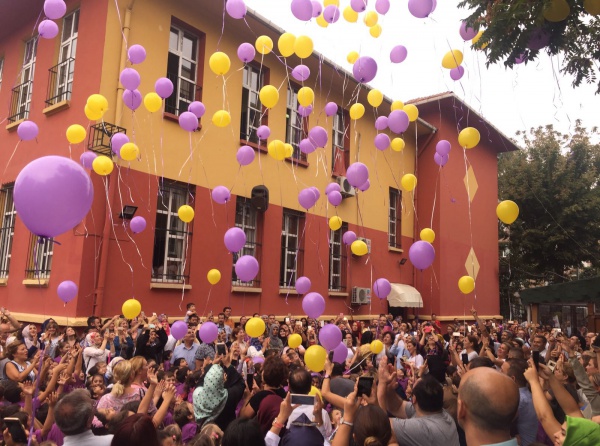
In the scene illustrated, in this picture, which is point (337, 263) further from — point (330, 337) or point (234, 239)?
point (330, 337)

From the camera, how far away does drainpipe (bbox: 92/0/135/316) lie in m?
8.63

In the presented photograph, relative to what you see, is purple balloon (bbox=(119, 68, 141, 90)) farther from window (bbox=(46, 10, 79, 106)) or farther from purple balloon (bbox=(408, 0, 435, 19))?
purple balloon (bbox=(408, 0, 435, 19))

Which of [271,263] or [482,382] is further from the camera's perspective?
[271,263]

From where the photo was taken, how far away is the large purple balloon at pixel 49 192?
4070 millimetres

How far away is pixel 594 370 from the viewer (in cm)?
488

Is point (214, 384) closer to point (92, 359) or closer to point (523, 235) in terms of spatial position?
point (92, 359)

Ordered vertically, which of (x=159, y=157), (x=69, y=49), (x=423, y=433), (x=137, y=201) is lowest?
(x=423, y=433)

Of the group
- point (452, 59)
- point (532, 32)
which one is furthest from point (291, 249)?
point (532, 32)

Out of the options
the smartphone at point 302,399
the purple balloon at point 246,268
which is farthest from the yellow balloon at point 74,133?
the smartphone at point 302,399

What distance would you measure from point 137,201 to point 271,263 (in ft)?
12.6

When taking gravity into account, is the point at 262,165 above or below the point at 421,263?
above

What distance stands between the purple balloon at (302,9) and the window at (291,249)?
242 inches

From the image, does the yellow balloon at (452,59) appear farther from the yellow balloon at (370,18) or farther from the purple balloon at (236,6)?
the purple balloon at (236,6)

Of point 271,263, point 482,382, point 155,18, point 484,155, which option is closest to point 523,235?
point 484,155
